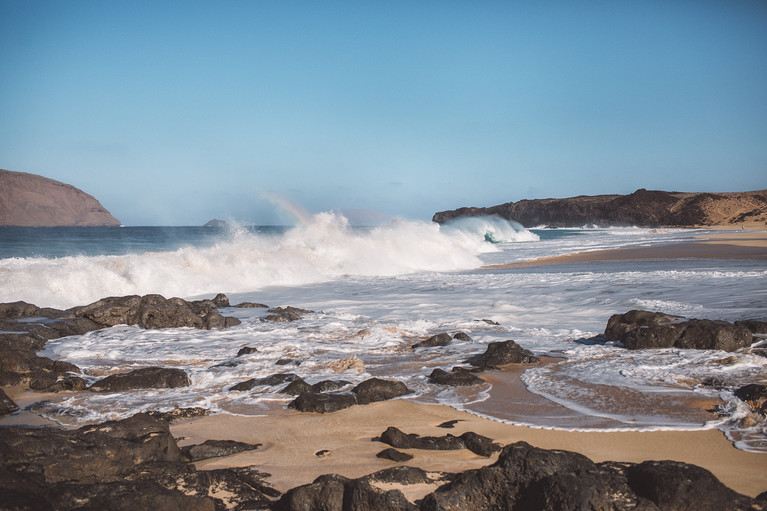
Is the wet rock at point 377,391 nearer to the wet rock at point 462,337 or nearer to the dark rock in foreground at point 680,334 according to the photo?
the wet rock at point 462,337

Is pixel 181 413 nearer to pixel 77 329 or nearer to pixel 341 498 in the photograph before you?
pixel 341 498

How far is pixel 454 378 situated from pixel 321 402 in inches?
72.6

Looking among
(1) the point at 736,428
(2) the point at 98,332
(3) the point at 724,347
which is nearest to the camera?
(1) the point at 736,428

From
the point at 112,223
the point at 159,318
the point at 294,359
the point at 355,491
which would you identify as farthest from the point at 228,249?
the point at 112,223

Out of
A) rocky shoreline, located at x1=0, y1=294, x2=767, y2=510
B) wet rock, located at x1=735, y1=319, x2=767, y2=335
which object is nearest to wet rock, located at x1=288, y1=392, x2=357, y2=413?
rocky shoreline, located at x1=0, y1=294, x2=767, y2=510

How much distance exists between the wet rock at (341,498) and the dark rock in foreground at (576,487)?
18 centimetres

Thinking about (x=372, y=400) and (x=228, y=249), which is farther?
(x=228, y=249)

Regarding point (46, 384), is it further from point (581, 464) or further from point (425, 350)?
point (581, 464)

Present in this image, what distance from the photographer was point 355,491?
2.95m

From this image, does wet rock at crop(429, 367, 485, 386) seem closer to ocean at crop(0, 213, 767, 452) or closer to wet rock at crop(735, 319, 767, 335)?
ocean at crop(0, 213, 767, 452)

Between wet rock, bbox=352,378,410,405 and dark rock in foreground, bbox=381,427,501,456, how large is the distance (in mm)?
1300

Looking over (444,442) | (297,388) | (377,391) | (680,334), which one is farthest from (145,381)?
(680,334)

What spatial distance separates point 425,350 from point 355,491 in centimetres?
571

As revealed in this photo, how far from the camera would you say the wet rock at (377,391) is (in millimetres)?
5812
